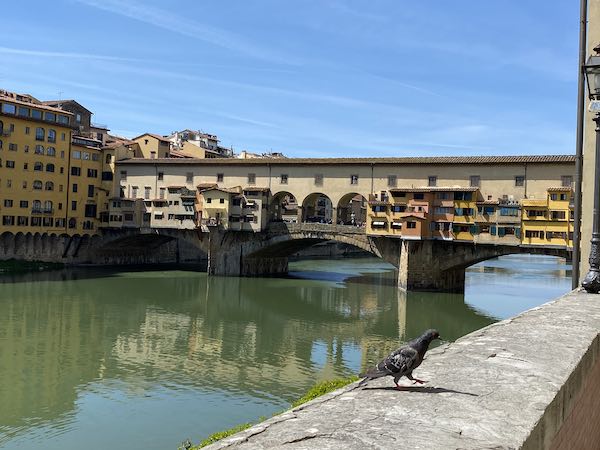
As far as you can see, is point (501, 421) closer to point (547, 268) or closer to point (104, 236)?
point (104, 236)

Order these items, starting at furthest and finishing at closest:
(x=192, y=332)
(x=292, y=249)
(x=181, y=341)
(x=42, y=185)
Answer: (x=292, y=249)
(x=42, y=185)
(x=192, y=332)
(x=181, y=341)

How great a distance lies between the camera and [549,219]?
38.3m

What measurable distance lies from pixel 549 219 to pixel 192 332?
966 inches

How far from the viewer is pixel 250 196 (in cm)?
5016

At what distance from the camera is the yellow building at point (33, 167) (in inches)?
1933

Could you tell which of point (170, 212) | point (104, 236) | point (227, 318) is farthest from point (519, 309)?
point (104, 236)

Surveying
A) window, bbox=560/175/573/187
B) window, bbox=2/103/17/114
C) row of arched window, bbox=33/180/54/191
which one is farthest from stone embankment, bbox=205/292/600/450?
row of arched window, bbox=33/180/54/191

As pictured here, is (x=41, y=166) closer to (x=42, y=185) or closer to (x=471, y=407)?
(x=42, y=185)

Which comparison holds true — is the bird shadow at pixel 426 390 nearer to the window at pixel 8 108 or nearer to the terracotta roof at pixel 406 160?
the terracotta roof at pixel 406 160

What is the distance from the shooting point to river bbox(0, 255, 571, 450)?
14.7 meters

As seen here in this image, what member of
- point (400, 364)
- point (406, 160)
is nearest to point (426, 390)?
point (400, 364)

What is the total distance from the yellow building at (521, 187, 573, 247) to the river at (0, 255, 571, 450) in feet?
14.1

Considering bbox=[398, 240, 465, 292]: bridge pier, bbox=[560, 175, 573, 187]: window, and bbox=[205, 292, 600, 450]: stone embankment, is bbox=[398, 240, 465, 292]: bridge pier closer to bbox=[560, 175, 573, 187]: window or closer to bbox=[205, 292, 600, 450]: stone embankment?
bbox=[560, 175, 573, 187]: window

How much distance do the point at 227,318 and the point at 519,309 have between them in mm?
17792
